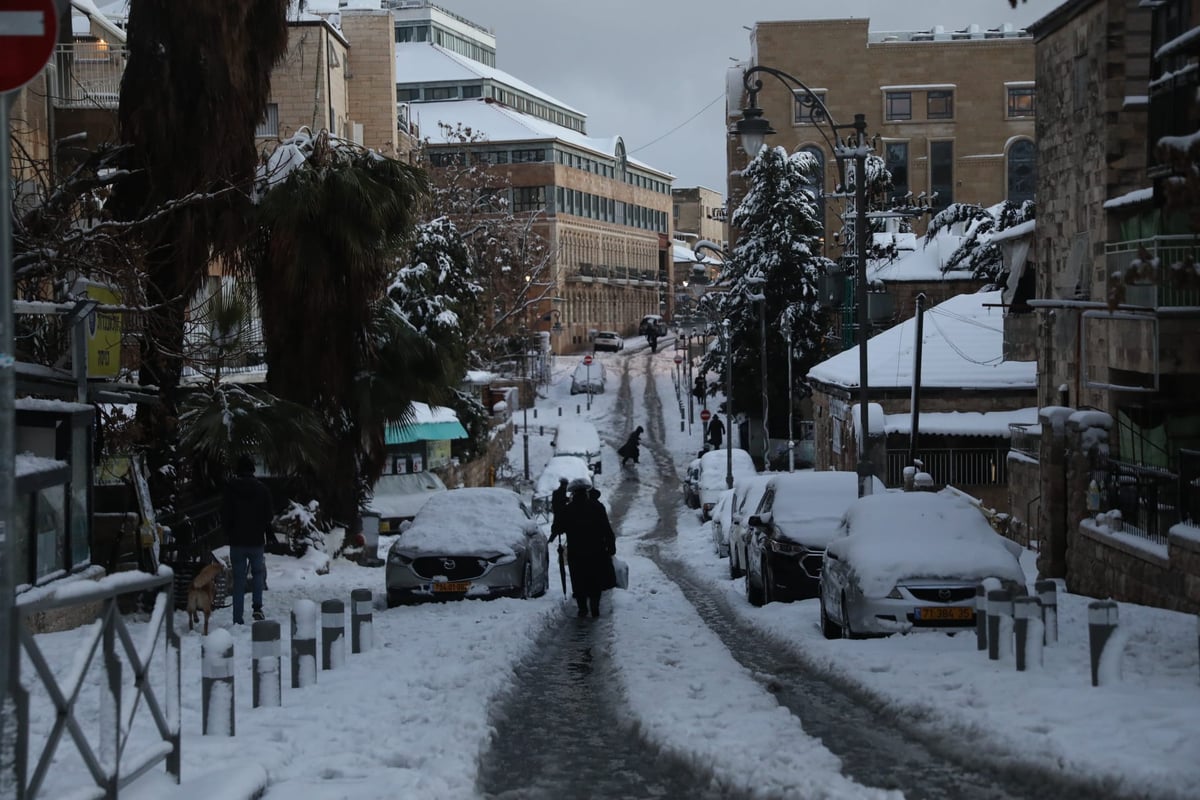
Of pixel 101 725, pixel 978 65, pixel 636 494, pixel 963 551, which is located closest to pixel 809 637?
pixel 963 551

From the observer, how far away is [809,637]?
50.0ft

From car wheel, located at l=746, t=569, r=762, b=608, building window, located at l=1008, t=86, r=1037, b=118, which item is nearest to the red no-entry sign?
car wheel, located at l=746, t=569, r=762, b=608

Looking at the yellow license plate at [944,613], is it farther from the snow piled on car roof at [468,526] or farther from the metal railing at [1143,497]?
the snow piled on car roof at [468,526]

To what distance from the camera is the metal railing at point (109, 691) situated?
642cm

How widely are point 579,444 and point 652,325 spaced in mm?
53732

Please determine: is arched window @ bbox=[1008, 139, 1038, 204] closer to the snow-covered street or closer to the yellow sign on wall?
the snow-covered street

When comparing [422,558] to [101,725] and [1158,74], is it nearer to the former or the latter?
[101,725]

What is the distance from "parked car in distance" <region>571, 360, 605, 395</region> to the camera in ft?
283

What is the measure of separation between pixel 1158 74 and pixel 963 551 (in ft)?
34.7

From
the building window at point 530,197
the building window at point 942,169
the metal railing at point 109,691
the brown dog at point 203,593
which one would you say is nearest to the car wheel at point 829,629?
the brown dog at point 203,593

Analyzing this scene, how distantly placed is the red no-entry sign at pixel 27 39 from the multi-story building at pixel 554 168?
9542 cm

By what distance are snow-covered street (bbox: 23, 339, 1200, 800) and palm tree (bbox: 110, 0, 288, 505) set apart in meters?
3.18

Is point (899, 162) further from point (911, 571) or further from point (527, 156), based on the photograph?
point (911, 571)

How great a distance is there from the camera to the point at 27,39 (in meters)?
6.10
